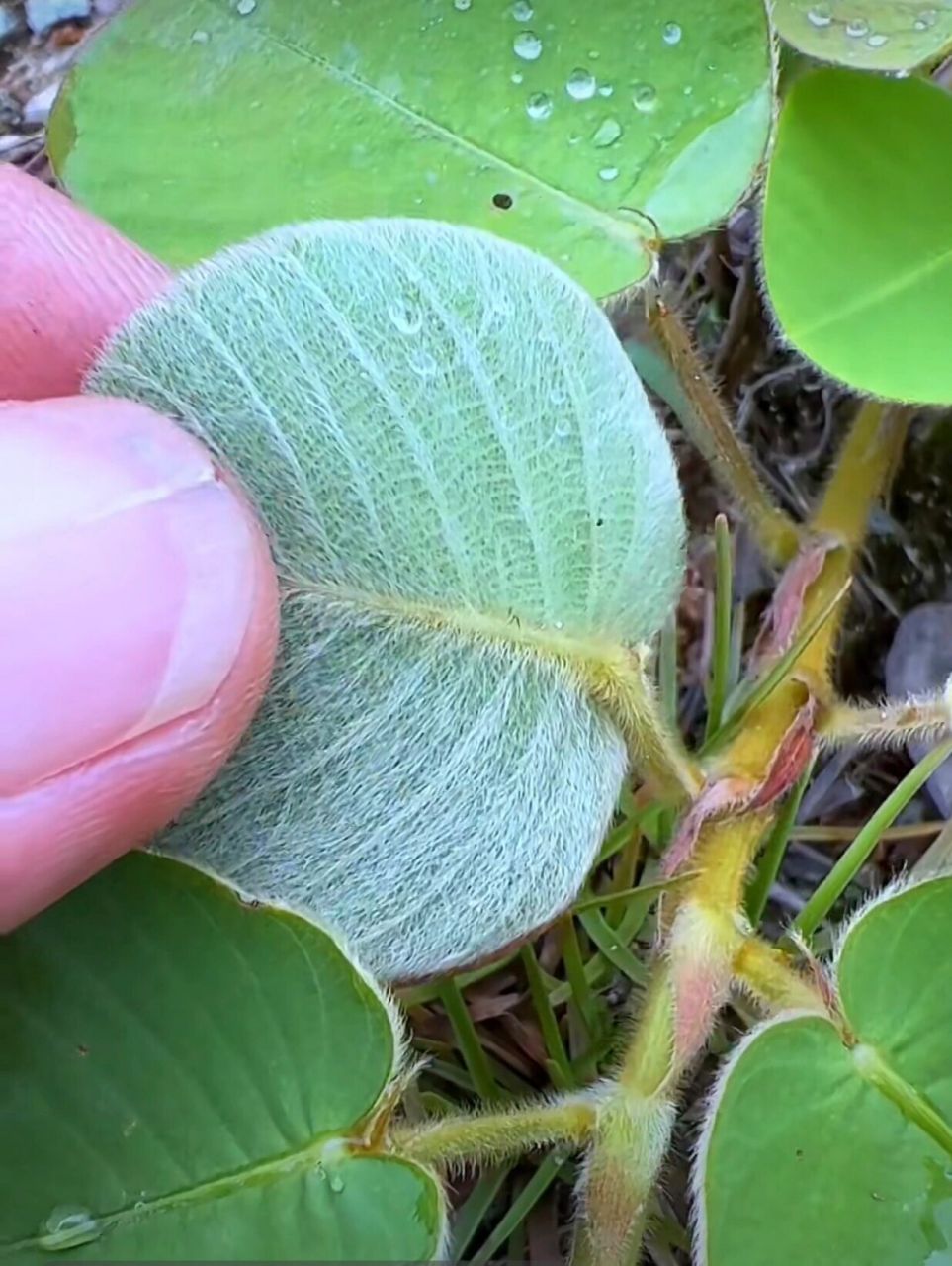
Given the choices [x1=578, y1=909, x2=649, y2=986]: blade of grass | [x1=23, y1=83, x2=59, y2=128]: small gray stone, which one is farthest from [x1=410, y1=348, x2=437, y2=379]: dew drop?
[x1=23, y1=83, x2=59, y2=128]: small gray stone

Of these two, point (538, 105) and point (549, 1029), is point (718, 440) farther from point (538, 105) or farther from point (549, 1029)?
point (549, 1029)

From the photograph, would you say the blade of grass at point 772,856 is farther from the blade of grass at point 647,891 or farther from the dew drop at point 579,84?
the dew drop at point 579,84

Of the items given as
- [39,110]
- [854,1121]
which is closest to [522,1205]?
[854,1121]

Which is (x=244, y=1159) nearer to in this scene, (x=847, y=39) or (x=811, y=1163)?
(x=811, y=1163)

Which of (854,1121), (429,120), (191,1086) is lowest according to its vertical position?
(854,1121)

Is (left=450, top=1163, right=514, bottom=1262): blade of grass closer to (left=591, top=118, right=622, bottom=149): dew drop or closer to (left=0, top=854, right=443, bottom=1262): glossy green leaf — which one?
(left=0, top=854, right=443, bottom=1262): glossy green leaf

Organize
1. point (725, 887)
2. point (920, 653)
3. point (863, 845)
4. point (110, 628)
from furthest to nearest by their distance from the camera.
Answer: point (920, 653) → point (863, 845) → point (725, 887) → point (110, 628)
